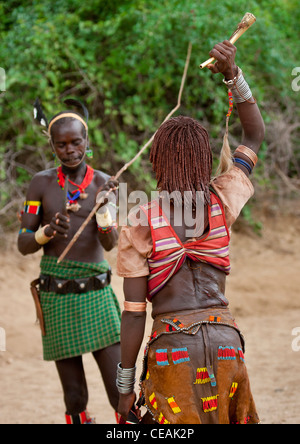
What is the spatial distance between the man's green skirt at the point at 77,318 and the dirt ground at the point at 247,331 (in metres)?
1.10

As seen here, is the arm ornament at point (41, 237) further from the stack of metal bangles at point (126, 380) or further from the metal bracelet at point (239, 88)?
the metal bracelet at point (239, 88)

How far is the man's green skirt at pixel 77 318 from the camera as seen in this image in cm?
293

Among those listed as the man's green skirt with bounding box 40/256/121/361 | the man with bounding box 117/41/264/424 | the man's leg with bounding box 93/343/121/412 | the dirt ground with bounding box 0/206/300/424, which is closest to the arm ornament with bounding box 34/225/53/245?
the man's green skirt with bounding box 40/256/121/361

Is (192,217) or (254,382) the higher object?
(192,217)

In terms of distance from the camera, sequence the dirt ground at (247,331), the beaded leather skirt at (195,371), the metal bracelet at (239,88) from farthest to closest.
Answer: the dirt ground at (247,331), the metal bracelet at (239,88), the beaded leather skirt at (195,371)

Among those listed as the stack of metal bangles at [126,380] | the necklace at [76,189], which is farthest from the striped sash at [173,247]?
the necklace at [76,189]

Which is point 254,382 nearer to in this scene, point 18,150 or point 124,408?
point 124,408

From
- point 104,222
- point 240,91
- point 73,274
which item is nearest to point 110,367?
point 73,274

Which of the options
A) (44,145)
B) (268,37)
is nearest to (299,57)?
(268,37)

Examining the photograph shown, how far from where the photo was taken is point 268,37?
24.9ft

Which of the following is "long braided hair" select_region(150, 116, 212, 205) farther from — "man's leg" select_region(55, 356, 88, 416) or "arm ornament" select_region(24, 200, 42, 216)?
"man's leg" select_region(55, 356, 88, 416)

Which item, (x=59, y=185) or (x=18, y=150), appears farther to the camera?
(x=18, y=150)
